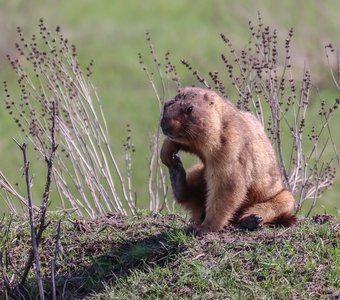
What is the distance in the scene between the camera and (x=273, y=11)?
76.2ft

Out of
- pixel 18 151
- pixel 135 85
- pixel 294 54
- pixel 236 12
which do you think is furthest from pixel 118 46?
pixel 18 151

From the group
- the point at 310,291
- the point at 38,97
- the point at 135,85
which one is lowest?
the point at 135,85

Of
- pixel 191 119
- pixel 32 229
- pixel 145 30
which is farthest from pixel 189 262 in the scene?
pixel 145 30

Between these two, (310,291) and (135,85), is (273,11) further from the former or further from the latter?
(310,291)

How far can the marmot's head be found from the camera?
7.18m

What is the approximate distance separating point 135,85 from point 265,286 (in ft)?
48.9

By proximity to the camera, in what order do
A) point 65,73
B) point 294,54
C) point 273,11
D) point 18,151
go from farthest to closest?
point 273,11
point 294,54
point 18,151
point 65,73

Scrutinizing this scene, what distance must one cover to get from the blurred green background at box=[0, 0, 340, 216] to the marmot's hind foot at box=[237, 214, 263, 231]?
35.7 ft

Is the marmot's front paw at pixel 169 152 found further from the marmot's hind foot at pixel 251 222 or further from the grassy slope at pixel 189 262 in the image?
the marmot's hind foot at pixel 251 222

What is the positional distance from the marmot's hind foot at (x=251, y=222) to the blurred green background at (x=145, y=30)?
35.7 feet

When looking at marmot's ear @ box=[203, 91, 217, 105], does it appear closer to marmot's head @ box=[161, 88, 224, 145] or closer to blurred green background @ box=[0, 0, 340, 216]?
marmot's head @ box=[161, 88, 224, 145]

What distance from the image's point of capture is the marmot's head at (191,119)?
7184 millimetres

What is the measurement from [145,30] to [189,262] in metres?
15.8

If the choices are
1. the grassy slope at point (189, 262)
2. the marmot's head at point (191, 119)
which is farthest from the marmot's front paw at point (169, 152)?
the grassy slope at point (189, 262)
